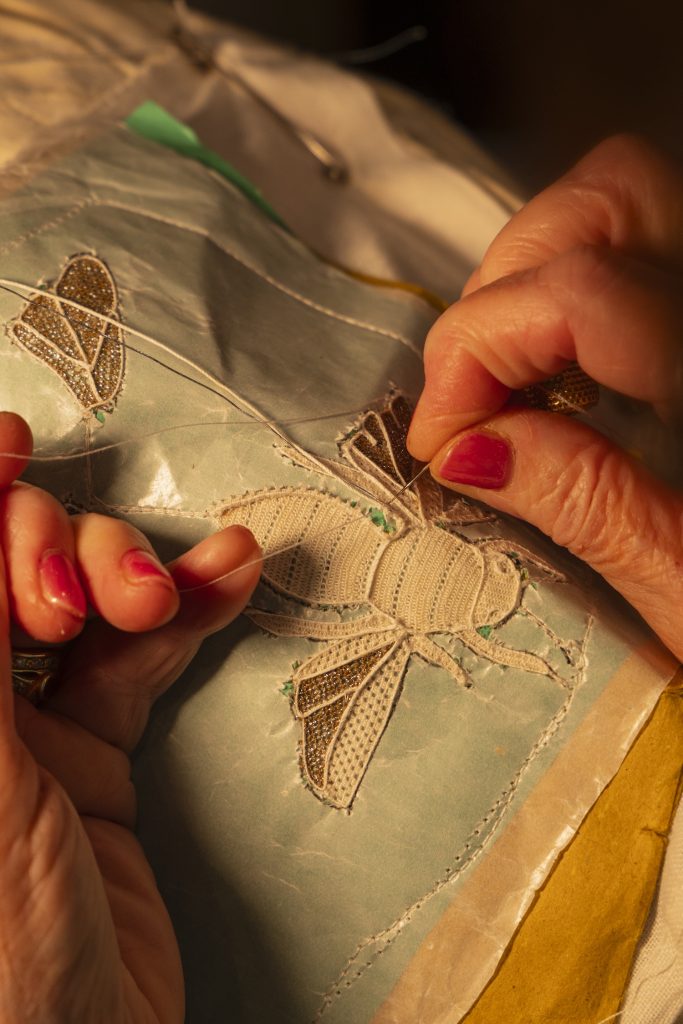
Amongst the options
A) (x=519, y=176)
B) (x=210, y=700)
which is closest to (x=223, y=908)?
(x=210, y=700)

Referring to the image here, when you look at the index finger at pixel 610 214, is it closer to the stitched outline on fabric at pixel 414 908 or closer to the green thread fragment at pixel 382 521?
the green thread fragment at pixel 382 521

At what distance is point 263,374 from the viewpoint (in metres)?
0.68

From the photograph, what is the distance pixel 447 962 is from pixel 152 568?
1.10 feet

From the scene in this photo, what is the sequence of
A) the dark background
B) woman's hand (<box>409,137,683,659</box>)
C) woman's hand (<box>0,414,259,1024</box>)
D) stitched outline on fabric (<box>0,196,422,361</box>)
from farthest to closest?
the dark background, stitched outline on fabric (<box>0,196,422,361</box>), woman's hand (<box>409,137,683,659</box>), woman's hand (<box>0,414,259,1024</box>)

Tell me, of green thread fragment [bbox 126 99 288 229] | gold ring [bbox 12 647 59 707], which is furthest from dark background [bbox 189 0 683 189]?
gold ring [bbox 12 647 59 707]

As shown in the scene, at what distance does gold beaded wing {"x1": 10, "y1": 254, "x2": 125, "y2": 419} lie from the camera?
0.64m

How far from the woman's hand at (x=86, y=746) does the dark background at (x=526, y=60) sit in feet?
1.66

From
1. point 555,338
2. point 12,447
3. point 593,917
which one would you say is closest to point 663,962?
point 593,917

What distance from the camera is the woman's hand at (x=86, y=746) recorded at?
0.46 metres

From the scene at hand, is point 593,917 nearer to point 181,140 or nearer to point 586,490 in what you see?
point 586,490

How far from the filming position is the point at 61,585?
50 cm

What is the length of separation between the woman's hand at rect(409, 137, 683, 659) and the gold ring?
30 cm

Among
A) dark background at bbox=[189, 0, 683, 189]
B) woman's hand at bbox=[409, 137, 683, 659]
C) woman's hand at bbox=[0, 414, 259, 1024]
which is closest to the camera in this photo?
woman's hand at bbox=[0, 414, 259, 1024]

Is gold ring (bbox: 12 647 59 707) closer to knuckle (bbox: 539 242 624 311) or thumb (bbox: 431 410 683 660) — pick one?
thumb (bbox: 431 410 683 660)
